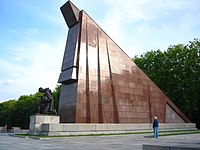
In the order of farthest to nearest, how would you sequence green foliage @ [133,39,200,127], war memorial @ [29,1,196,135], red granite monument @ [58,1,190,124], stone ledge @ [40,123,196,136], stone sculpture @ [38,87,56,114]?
green foliage @ [133,39,200,127] < red granite monument @ [58,1,190,124] < war memorial @ [29,1,196,135] < stone sculpture @ [38,87,56,114] < stone ledge @ [40,123,196,136]

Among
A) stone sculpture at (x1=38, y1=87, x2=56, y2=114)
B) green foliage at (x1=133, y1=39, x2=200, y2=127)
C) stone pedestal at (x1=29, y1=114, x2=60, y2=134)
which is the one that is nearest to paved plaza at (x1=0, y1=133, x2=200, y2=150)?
stone pedestal at (x1=29, y1=114, x2=60, y2=134)

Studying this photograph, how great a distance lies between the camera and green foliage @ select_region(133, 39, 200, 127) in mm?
38875

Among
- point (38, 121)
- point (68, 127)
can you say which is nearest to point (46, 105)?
point (38, 121)

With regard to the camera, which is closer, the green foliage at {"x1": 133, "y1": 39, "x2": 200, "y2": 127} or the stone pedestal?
the stone pedestal

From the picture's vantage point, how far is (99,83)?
22.9 meters

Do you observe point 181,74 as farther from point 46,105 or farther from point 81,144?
point 81,144

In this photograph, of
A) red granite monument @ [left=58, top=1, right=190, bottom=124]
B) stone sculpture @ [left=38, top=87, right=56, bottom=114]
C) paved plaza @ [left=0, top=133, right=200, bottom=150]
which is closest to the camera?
paved plaza @ [left=0, top=133, right=200, bottom=150]

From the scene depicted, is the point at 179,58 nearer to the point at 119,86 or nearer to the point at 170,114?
the point at 170,114

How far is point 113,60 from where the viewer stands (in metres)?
24.6

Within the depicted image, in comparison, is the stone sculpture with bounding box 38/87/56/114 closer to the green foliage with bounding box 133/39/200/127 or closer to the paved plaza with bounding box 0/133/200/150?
the paved plaza with bounding box 0/133/200/150

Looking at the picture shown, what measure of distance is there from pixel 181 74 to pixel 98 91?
2196cm

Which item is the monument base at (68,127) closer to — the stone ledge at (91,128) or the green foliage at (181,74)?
the stone ledge at (91,128)

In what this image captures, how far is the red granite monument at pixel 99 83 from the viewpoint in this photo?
2183cm

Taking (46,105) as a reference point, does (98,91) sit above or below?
above
